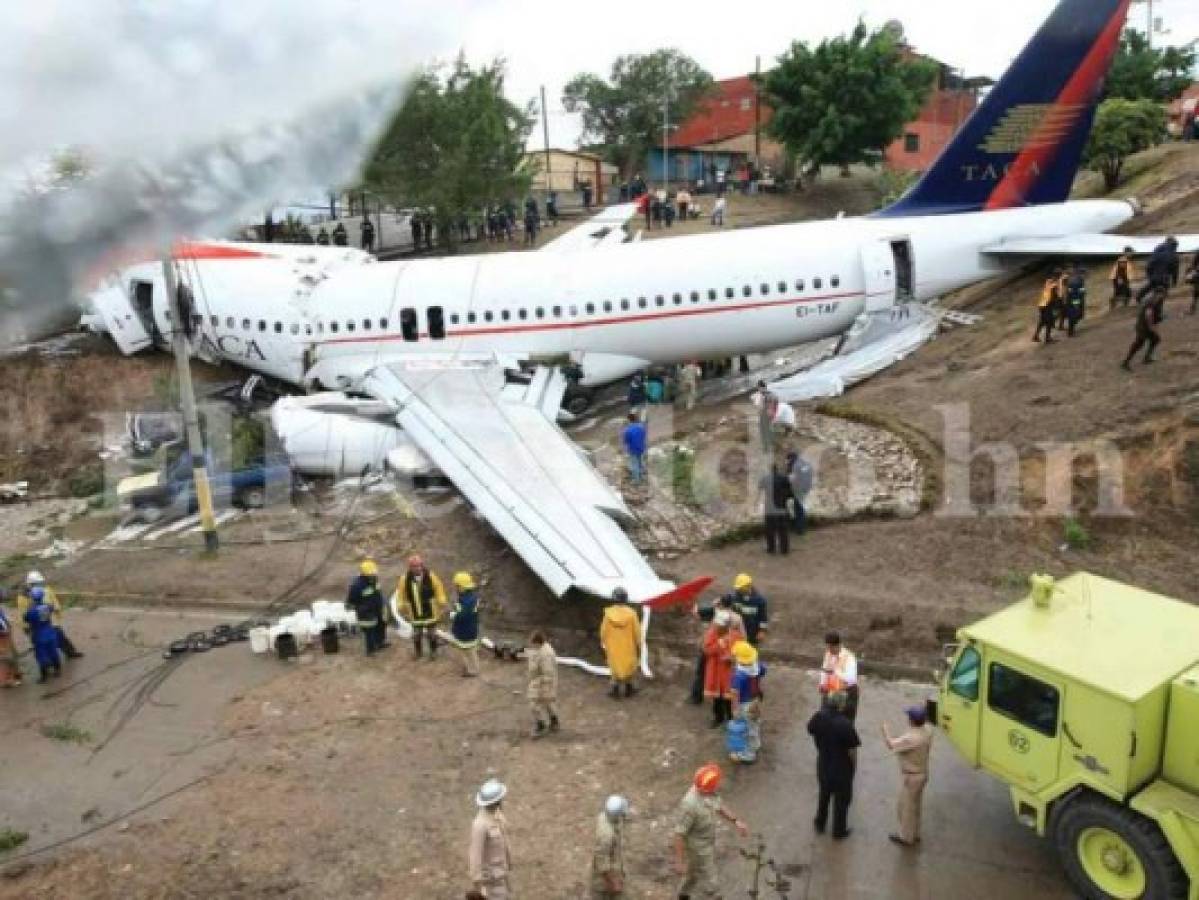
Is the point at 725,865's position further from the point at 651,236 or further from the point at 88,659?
the point at 651,236

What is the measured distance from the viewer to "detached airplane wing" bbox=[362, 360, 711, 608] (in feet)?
47.2

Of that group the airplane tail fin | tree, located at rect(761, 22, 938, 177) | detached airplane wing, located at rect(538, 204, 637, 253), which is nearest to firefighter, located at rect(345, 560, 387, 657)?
detached airplane wing, located at rect(538, 204, 637, 253)

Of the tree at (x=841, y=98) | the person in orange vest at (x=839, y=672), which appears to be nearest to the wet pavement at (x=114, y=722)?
the person in orange vest at (x=839, y=672)

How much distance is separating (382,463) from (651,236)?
74.8ft

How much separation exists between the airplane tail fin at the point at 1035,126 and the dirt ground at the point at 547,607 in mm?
3389

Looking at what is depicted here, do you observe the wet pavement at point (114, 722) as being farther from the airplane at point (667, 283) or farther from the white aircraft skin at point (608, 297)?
the white aircraft skin at point (608, 297)

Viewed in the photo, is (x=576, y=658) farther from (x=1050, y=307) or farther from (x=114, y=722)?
(x=1050, y=307)

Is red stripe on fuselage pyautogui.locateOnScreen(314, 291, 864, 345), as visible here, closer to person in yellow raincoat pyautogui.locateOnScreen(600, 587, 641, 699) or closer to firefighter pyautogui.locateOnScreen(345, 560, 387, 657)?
firefighter pyautogui.locateOnScreen(345, 560, 387, 657)

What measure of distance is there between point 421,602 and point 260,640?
2.68 m

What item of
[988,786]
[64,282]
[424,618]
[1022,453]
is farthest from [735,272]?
[64,282]

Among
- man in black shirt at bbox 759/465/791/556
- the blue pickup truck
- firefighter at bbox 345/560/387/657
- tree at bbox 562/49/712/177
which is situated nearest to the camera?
firefighter at bbox 345/560/387/657

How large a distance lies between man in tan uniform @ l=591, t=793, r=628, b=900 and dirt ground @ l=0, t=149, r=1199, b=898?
0.75 m

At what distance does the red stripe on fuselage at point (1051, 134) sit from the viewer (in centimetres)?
2439

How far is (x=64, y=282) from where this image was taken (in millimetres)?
7574
